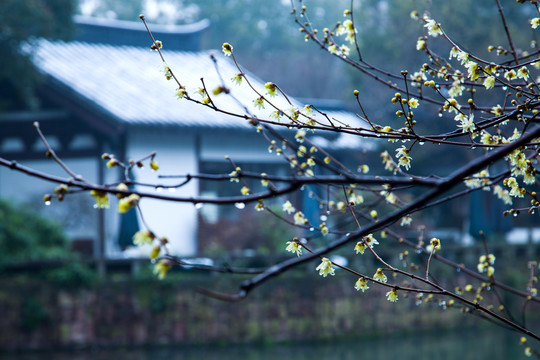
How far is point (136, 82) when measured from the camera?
36.5 feet

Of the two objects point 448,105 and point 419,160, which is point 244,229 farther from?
point 448,105

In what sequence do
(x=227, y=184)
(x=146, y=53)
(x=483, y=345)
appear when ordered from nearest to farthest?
1. (x=483, y=345)
2. (x=227, y=184)
3. (x=146, y=53)

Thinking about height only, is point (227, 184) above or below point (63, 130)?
below

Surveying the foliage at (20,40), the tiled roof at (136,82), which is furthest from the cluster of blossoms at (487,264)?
the foliage at (20,40)

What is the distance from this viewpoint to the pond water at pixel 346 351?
8102 millimetres

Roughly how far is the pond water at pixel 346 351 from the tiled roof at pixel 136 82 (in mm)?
3523

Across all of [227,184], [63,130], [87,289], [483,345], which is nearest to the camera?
[87,289]

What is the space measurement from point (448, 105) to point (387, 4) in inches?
529

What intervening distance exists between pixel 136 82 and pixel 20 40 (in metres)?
2.76

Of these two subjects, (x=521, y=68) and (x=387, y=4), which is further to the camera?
(x=387, y=4)

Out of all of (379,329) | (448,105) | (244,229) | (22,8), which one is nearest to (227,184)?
(244,229)

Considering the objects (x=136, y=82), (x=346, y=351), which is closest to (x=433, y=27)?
(x=346, y=351)

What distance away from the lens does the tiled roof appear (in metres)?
9.86

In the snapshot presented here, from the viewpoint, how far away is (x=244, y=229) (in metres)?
9.91
